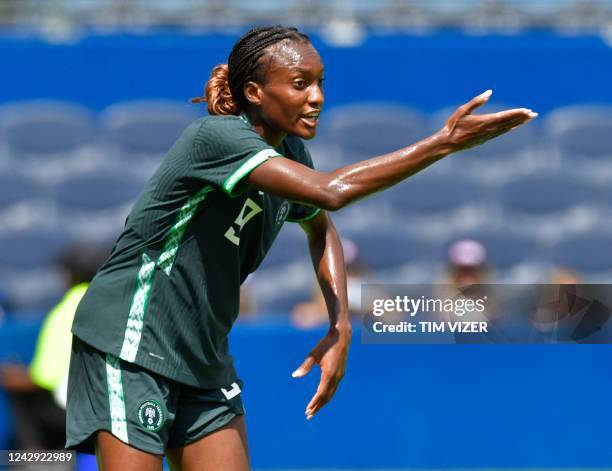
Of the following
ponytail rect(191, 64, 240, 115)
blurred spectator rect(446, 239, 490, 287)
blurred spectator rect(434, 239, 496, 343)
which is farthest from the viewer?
blurred spectator rect(446, 239, 490, 287)

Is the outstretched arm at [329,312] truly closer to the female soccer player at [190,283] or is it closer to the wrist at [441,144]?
the female soccer player at [190,283]

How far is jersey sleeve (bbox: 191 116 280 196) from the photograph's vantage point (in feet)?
10.2

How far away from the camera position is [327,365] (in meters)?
3.54

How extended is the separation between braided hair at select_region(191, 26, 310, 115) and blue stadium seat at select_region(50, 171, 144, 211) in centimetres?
578

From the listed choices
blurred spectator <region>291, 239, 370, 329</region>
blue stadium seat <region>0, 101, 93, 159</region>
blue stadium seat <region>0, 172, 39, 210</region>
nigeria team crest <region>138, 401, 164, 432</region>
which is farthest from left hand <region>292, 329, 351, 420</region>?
blue stadium seat <region>0, 101, 93, 159</region>

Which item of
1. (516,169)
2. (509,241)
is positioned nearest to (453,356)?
(509,241)

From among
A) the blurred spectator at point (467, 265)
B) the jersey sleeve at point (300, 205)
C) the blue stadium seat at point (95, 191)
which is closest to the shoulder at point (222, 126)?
the jersey sleeve at point (300, 205)

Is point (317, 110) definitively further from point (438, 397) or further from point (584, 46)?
point (584, 46)

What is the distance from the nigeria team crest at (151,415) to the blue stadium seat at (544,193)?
6482mm

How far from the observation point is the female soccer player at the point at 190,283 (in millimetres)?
3232

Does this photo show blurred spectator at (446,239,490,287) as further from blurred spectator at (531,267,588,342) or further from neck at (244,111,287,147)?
neck at (244,111,287,147)

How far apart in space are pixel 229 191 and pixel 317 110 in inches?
14.4

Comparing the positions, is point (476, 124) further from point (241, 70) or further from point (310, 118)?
point (241, 70)

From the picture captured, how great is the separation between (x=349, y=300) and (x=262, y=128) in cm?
393
